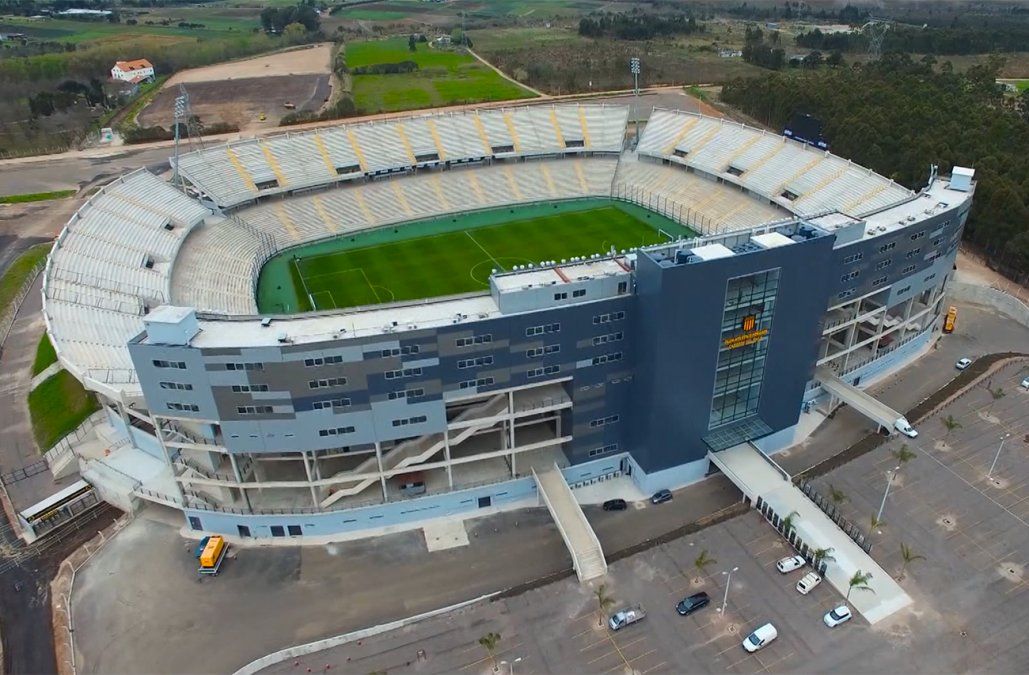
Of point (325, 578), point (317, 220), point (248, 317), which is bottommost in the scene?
point (325, 578)

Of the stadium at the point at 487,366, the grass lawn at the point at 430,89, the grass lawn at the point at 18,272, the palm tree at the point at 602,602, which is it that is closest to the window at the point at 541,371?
the stadium at the point at 487,366

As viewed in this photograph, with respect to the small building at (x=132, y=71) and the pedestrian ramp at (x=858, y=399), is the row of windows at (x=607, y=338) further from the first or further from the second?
the small building at (x=132, y=71)

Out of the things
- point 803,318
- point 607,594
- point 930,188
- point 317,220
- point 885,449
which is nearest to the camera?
point 607,594

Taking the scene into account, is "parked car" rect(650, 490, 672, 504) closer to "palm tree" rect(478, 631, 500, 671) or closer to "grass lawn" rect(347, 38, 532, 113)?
"palm tree" rect(478, 631, 500, 671)

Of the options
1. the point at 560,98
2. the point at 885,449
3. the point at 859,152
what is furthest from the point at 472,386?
the point at 560,98

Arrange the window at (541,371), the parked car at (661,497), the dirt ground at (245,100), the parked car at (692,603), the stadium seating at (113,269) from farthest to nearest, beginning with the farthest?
the dirt ground at (245,100) < the stadium seating at (113,269) < the parked car at (661,497) < the window at (541,371) < the parked car at (692,603)

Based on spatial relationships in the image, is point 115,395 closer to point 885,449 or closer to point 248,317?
point 248,317

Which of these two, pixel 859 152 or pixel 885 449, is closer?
pixel 885 449
